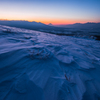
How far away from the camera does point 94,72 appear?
1.17 m

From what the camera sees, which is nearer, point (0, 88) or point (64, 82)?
point (0, 88)

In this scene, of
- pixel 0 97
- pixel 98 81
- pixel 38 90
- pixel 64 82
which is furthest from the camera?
pixel 98 81

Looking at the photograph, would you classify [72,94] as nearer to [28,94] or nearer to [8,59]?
[28,94]

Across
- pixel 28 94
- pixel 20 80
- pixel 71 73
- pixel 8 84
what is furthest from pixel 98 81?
pixel 8 84

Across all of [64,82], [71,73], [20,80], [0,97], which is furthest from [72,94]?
[0,97]

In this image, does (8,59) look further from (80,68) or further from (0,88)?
(80,68)

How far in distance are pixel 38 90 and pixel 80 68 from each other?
3.04 feet

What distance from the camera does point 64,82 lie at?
0.87m

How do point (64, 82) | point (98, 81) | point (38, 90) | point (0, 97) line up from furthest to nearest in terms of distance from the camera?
1. point (98, 81)
2. point (64, 82)
3. point (38, 90)
4. point (0, 97)

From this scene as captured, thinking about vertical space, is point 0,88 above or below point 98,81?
above

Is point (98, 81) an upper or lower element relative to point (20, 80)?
lower

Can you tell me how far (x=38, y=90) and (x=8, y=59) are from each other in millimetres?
758

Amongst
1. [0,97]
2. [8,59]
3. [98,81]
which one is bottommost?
[98,81]

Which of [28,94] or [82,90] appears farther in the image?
[82,90]
